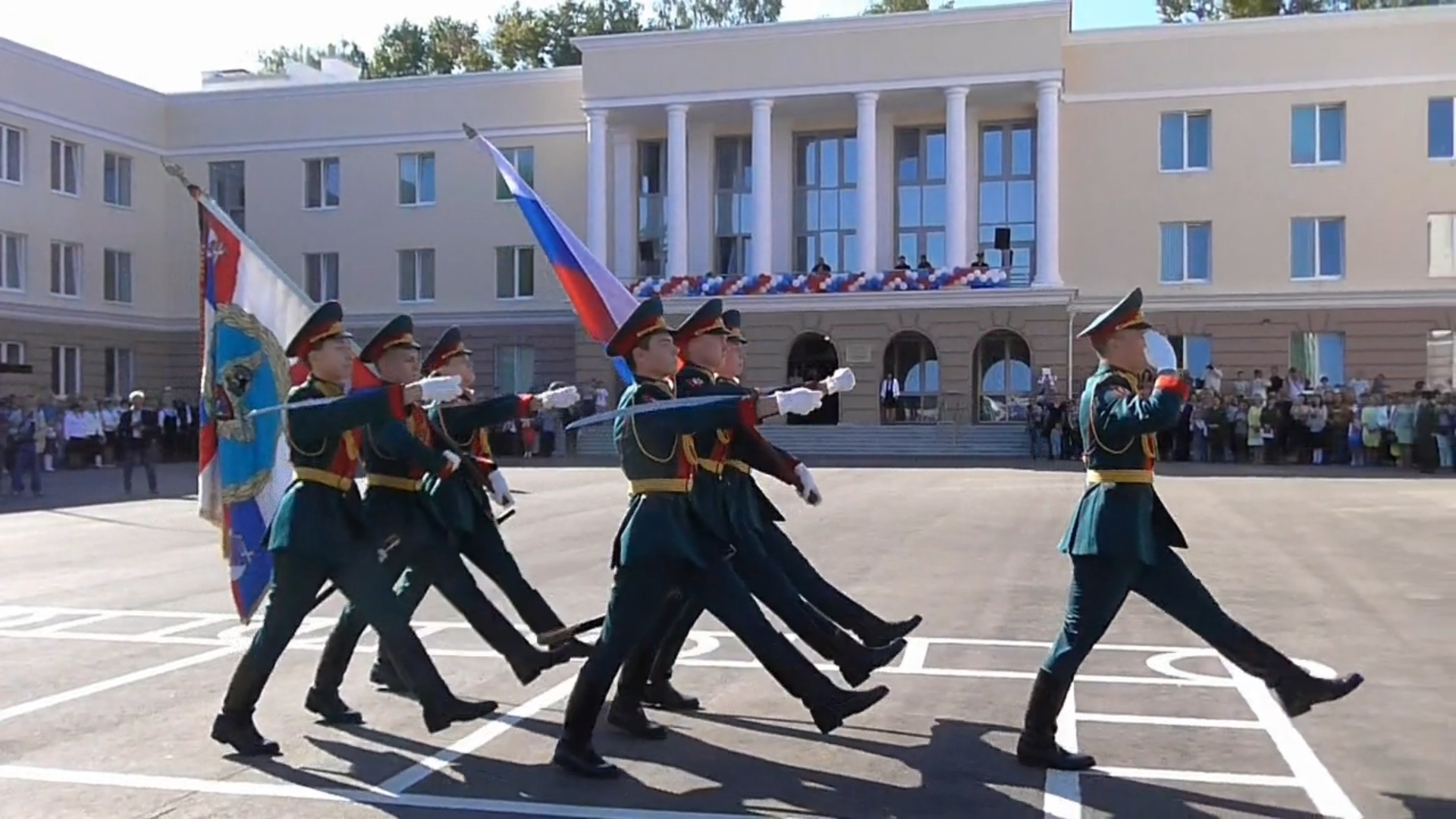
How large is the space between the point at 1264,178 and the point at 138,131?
36.3 m

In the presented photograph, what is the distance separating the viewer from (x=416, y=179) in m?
47.9

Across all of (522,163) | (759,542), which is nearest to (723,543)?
(759,542)

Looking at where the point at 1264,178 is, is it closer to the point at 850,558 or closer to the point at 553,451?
the point at 553,451

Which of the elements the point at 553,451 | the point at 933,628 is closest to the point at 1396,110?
the point at 553,451

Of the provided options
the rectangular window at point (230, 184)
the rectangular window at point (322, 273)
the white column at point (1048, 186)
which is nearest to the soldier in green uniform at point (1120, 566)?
the white column at point (1048, 186)

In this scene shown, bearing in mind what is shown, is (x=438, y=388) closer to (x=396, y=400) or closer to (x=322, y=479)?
(x=396, y=400)

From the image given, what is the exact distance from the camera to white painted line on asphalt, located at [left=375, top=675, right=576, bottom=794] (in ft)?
20.9

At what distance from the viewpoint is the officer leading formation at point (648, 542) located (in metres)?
6.38

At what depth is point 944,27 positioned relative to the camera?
41.3m

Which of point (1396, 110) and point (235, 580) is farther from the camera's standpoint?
point (1396, 110)

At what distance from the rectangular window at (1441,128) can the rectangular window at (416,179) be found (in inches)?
1199

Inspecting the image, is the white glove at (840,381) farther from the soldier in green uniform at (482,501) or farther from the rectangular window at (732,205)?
the rectangular window at (732,205)

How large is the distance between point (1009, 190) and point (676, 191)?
10309 mm

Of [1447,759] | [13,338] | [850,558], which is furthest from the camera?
[13,338]
